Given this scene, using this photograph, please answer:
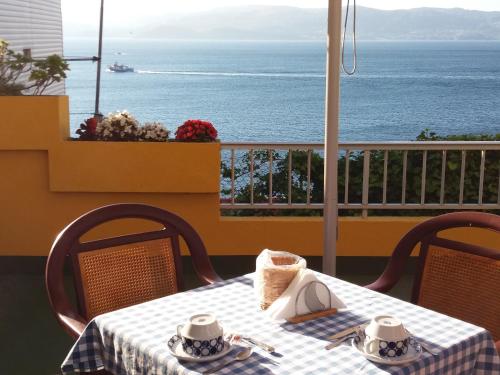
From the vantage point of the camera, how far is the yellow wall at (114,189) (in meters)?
5.19

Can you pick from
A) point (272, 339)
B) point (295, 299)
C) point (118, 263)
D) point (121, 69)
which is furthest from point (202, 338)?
point (121, 69)

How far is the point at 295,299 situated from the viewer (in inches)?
86.7

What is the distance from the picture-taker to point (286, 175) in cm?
613

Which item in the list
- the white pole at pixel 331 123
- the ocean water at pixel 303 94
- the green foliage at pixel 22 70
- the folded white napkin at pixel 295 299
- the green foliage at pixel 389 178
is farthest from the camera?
the ocean water at pixel 303 94

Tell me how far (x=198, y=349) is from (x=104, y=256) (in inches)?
37.7

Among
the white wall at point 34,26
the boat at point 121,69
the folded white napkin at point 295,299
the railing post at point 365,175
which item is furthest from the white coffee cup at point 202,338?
the boat at point 121,69

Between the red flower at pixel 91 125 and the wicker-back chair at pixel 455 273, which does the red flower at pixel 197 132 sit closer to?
the red flower at pixel 91 125

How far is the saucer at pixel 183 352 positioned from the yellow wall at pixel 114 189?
3249 mm

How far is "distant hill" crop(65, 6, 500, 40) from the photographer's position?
280 feet

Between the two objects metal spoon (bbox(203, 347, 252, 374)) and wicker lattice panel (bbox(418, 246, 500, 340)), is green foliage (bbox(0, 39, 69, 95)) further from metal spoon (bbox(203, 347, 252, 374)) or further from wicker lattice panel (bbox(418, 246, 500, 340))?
metal spoon (bbox(203, 347, 252, 374))

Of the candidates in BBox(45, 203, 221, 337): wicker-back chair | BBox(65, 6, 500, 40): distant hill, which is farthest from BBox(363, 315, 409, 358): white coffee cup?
BBox(65, 6, 500, 40): distant hill

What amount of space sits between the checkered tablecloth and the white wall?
1324 centimetres

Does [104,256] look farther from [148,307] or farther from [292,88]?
[292,88]

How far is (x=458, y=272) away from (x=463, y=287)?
2.4 inches
